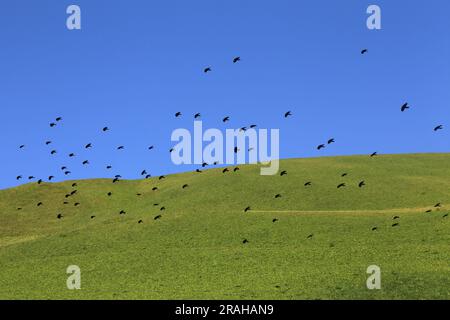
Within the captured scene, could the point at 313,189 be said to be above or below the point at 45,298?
above

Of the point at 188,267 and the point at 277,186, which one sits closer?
the point at 188,267

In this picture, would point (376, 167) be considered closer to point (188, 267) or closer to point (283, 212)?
point (283, 212)

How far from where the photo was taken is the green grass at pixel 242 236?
47.6 metres

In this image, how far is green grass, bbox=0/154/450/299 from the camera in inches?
1874

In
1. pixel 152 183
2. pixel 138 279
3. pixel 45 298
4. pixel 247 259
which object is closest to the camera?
pixel 45 298

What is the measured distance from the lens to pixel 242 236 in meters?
67.9

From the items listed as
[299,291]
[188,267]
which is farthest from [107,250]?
[299,291]

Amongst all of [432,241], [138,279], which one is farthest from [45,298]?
[432,241]

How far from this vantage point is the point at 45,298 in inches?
1907
